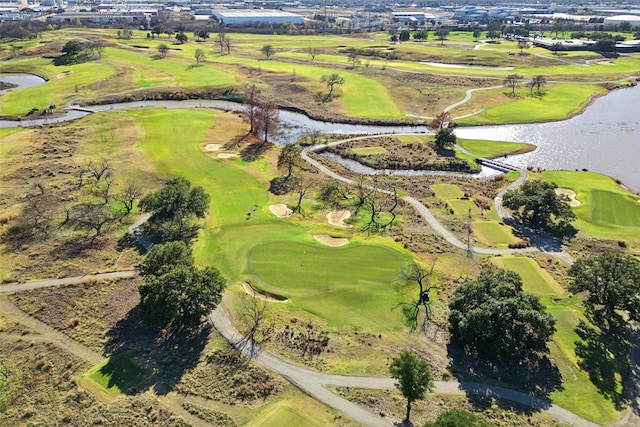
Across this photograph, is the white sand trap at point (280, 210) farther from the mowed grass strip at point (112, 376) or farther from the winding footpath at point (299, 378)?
the mowed grass strip at point (112, 376)

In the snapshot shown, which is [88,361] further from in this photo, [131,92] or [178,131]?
[131,92]

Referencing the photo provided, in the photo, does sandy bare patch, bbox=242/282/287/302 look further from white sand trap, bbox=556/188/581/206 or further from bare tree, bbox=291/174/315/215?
white sand trap, bbox=556/188/581/206

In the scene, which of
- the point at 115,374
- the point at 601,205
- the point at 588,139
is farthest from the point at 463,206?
the point at 115,374

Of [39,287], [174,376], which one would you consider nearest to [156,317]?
[174,376]

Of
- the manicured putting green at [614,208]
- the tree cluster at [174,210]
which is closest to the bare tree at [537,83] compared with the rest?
the manicured putting green at [614,208]

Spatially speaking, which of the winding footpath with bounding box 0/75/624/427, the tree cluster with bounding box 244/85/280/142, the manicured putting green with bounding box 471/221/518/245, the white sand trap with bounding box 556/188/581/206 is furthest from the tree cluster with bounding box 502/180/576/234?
the tree cluster with bounding box 244/85/280/142

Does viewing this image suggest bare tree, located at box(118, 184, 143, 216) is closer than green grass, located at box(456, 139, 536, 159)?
Yes

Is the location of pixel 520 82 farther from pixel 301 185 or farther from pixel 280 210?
pixel 280 210
